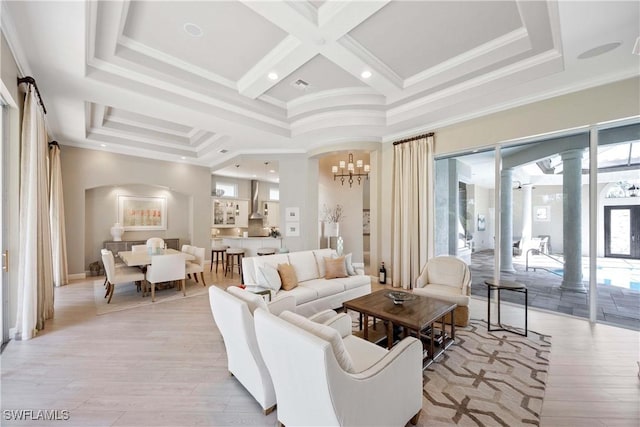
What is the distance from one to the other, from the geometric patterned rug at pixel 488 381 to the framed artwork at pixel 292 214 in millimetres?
4103

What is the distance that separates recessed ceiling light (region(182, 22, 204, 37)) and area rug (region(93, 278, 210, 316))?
4.06m

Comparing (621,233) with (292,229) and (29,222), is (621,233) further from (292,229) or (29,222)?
(29,222)

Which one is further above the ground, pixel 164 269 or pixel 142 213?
pixel 142 213

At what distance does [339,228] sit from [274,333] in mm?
6451

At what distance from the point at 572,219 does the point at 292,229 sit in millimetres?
5046

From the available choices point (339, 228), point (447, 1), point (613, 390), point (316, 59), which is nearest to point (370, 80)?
point (316, 59)

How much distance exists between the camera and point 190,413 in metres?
1.93

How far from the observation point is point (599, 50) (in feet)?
9.16

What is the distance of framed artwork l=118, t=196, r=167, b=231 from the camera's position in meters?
7.16

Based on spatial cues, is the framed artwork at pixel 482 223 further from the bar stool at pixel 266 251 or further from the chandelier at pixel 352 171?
the bar stool at pixel 266 251

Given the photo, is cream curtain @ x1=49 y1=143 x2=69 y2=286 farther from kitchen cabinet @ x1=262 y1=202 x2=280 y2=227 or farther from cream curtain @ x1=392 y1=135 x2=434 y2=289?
cream curtain @ x1=392 y1=135 x2=434 y2=289

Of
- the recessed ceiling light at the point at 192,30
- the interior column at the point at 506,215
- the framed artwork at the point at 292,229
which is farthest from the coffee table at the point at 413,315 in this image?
the recessed ceiling light at the point at 192,30

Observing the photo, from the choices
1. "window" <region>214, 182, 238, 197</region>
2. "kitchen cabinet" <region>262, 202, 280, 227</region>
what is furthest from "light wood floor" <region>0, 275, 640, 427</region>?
"kitchen cabinet" <region>262, 202, 280, 227</region>

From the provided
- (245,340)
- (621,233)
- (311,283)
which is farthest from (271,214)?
(621,233)
